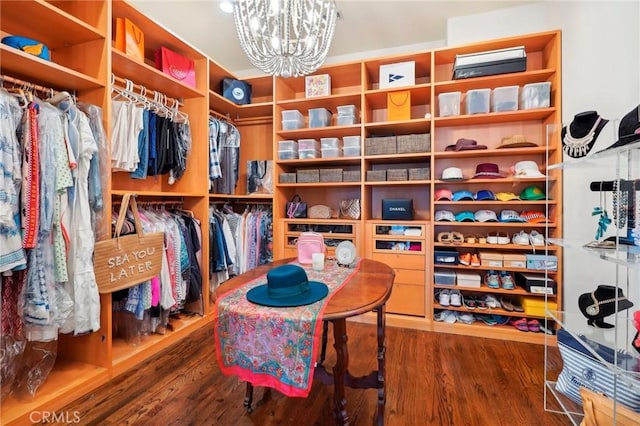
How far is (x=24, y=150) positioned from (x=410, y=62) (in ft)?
8.97

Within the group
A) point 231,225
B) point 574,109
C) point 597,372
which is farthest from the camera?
point 231,225

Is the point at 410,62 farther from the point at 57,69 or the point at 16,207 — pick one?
the point at 16,207

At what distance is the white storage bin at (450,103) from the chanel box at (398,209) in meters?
0.83

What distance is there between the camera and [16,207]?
138 centimetres

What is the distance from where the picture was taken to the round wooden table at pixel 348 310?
3.47 feet

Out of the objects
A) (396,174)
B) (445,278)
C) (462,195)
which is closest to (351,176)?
(396,174)

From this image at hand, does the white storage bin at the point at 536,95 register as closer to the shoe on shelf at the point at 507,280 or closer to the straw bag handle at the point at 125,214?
the shoe on shelf at the point at 507,280

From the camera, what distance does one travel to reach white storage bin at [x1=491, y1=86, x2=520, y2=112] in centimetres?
236

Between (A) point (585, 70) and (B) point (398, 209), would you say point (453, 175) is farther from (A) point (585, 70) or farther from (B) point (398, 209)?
(A) point (585, 70)

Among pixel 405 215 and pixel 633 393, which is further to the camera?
pixel 405 215

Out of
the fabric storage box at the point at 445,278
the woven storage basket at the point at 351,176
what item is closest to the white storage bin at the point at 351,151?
the woven storage basket at the point at 351,176

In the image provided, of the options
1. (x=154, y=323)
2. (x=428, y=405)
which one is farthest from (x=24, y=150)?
(x=428, y=405)

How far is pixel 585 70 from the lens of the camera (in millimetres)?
1930

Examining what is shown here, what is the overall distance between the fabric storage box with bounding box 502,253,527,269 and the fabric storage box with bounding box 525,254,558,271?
1.3 inches
